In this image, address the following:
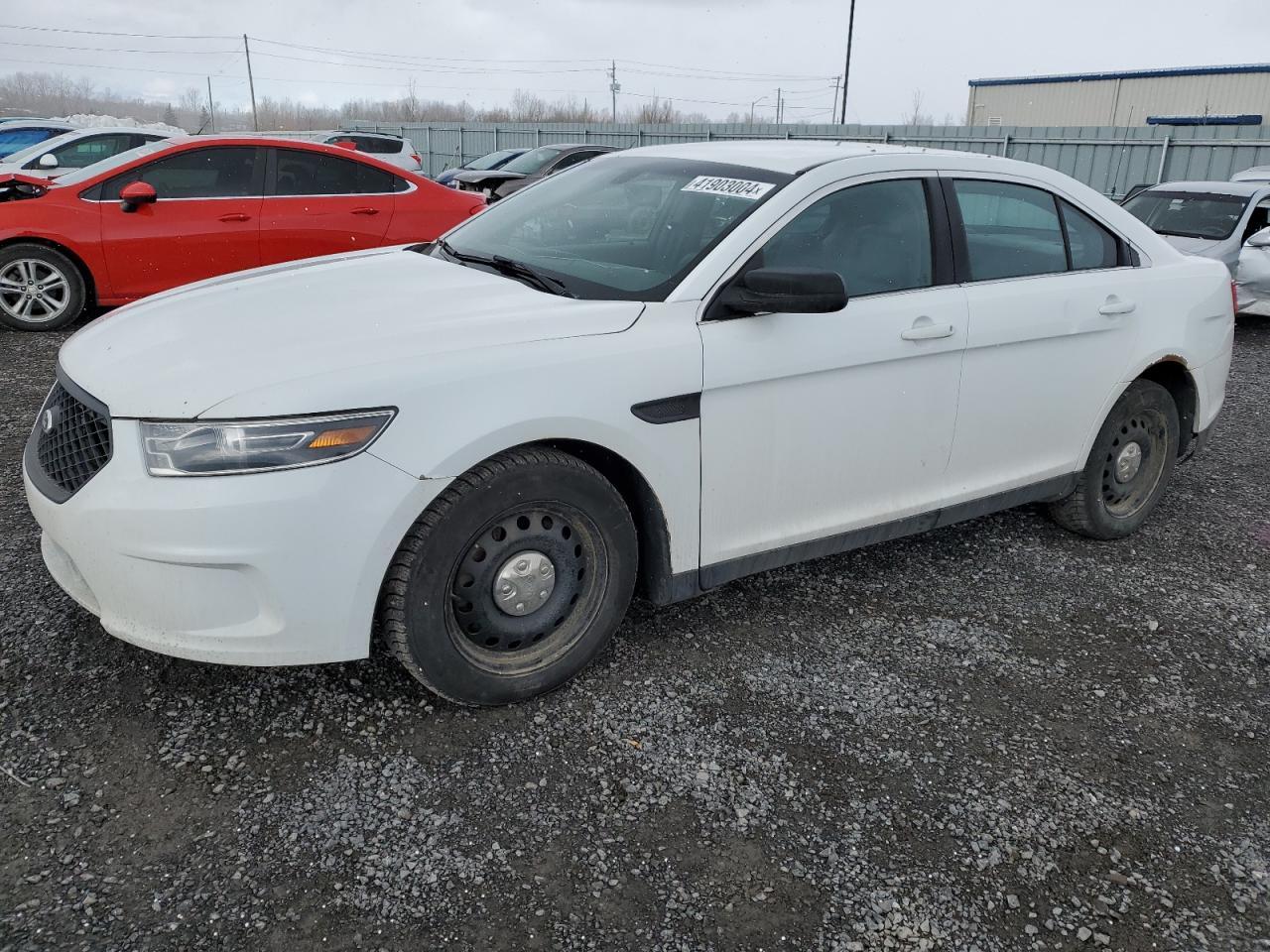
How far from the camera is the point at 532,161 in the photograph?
16.4m

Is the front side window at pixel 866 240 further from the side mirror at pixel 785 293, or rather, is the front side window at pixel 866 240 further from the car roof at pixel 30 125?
the car roof at pixel 30 125

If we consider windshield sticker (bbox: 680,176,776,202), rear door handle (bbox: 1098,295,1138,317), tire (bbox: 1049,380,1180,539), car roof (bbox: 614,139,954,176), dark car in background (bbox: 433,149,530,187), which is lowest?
tire (bbox: 1049,380,1180,539)

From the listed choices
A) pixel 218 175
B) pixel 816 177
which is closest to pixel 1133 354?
pixel 816 177

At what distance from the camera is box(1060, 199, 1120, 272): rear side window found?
161 inches

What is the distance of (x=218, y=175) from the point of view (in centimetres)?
801

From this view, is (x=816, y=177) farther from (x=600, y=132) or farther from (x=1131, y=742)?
(x=600, y=132)

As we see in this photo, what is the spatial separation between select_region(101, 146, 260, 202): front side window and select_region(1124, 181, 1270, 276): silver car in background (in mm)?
8495

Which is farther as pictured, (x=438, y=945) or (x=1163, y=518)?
(x=1163, y=518)

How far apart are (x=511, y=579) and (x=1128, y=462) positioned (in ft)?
9.99

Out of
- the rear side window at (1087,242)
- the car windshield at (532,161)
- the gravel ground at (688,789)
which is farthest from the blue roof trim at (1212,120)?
the gravel ground at (688,789)

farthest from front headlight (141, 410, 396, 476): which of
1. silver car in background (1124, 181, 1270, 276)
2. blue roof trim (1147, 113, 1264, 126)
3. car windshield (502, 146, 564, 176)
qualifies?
blue roof trim (1147, 113, 1264, 126)

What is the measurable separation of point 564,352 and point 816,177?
1.18m

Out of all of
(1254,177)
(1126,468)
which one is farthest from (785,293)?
(1254,177)

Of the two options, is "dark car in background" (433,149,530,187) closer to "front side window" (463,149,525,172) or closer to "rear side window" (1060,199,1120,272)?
"front side window" (463,149,525,172)
